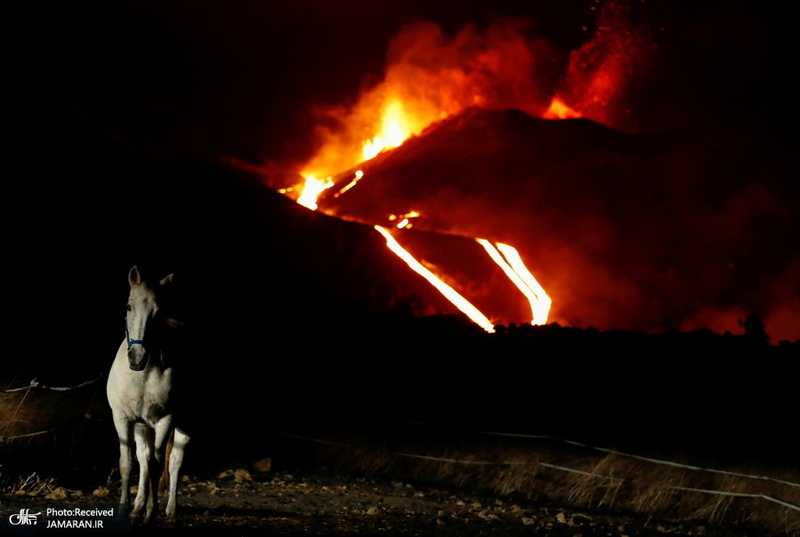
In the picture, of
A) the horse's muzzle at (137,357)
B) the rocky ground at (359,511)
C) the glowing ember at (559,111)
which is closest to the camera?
the horse's muzzle at (137,357)

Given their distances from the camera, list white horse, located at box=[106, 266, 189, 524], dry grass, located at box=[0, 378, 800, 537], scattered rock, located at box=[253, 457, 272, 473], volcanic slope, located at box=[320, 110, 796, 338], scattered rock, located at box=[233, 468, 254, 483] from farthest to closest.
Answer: volcanic slope, located at box=[320, 110, 796, 338] → scattered rock, located at box=[253, 457, 272, 473] → scattered rock, located at box=[233, 468, 254, 483] → dry grass, located at box=[0, 378, 800, 537] → white horse, located at box=[106, 266, 189, 524]

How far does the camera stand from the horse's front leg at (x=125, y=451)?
7.18 m

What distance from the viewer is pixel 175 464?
7.53 meters

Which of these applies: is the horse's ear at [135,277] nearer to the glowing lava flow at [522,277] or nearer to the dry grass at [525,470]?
the dry grass at [525,470]

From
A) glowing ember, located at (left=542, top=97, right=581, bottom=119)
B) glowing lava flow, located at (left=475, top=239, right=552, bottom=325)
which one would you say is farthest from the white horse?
glowing ember, located at (left=542, top=97, right=581, bottom=119)

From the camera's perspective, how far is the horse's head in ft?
21.8

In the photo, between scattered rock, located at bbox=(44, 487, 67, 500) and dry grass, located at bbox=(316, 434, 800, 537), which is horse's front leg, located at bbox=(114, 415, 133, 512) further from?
dry grass, located at bbox=(316, 434, 800, 537)

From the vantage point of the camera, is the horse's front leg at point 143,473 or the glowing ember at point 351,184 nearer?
the horse's front leg at point 143,473

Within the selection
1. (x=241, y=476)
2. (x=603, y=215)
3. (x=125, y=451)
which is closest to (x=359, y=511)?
(x=241, y=476)

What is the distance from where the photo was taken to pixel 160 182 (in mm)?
33938

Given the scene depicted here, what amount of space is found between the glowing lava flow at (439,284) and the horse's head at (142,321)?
781 inches

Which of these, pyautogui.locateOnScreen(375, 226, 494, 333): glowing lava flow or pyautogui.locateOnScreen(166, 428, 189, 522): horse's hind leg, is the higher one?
pyautogui.locateOnScreen(375, 226, 494, 333): glowing lava flow

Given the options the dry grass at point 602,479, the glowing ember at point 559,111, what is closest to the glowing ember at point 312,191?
the glowing ember at point 559,111

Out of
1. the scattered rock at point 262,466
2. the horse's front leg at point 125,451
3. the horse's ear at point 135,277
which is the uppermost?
the horse's ear at point 135,277
